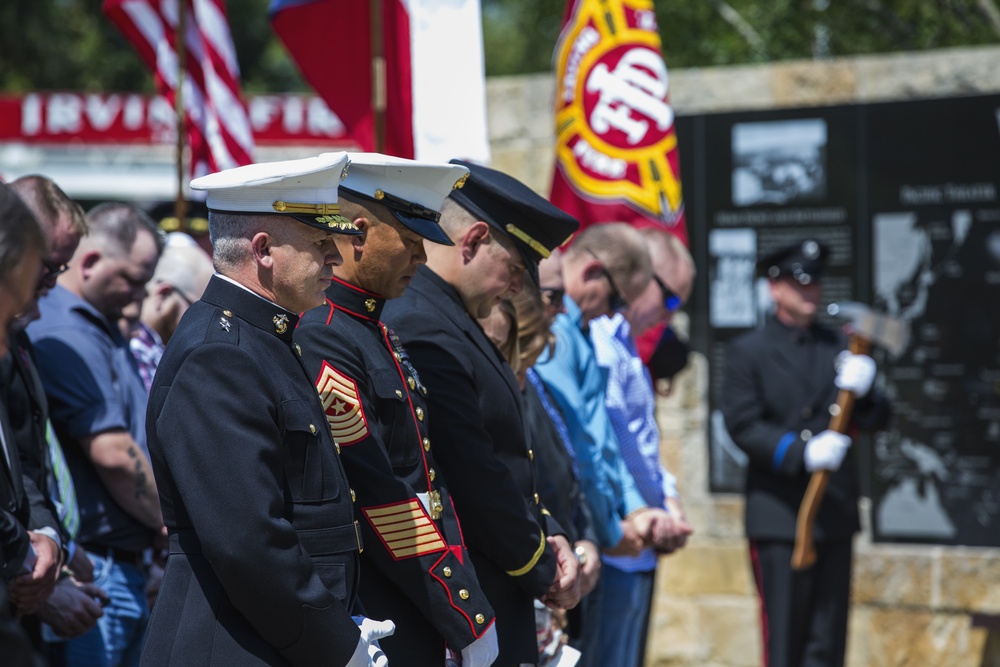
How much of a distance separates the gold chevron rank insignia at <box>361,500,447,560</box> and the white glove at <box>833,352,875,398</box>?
344 cm

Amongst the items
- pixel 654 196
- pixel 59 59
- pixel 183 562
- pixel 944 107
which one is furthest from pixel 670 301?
pixel 59 59

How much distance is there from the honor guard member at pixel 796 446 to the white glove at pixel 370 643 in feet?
11.3

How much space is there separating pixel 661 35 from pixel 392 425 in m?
10.9

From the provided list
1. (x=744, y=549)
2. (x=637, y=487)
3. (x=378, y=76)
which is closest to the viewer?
(x=637, y=487)

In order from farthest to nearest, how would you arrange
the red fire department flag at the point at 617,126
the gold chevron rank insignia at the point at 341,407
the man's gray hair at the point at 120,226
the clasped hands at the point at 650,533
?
the red fire department flag at the point at 617,126 → the clasped hands at the point at 650,533 → the man's gray hair at the point at 120,226 → the gold chevron rank insignia at the point at 341,407

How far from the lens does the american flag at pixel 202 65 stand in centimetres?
668

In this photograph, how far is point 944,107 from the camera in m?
6.28

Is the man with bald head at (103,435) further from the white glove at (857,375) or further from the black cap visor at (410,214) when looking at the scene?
the white glove at (857,375)

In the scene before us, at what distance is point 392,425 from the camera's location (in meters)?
2.72

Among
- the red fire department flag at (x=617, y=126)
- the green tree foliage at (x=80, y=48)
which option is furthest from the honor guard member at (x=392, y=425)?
the green tree foliage at (x=80, y=48)

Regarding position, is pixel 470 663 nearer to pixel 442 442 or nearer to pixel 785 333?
pixel 442 442

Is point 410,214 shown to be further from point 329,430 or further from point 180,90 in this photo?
point 180,90

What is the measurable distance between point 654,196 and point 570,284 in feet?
4.65

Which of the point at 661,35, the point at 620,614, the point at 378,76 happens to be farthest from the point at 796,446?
the point at 661,35
